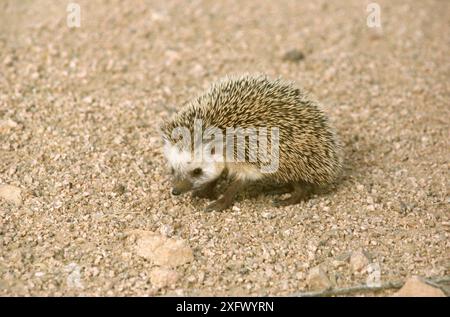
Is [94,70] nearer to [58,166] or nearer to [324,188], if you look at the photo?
[58,166]

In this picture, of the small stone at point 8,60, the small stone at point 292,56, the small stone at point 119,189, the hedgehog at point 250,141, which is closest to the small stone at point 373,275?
the hedgehog at point 250,141

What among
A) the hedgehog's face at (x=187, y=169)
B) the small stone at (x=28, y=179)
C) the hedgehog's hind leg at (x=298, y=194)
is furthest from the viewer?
the hedgehog's hind leg at (x=298, y=194)

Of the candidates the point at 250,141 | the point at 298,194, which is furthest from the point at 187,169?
the point at 298,194

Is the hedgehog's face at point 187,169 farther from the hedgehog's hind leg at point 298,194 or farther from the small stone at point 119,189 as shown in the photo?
the hedgehog's hind leg at point 298,194

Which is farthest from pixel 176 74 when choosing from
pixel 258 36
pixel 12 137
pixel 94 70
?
pixel 12 137

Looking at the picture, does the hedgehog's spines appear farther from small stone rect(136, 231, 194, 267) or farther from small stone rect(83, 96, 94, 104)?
small stone rect(83, 96, 94, 104)

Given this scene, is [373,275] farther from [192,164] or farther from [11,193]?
[11,193]
